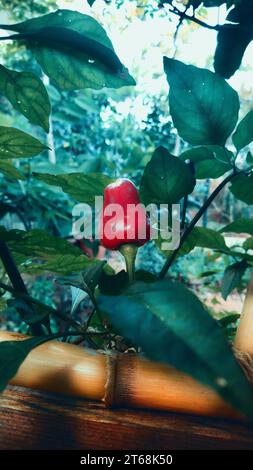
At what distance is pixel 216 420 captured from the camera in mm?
298

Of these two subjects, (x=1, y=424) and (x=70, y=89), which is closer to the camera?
(x=1, y=424)

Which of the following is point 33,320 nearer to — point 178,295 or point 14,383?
point 14,383

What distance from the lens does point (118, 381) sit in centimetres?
31

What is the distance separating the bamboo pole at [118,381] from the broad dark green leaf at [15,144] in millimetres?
236

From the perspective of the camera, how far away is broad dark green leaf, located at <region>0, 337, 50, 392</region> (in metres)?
0.25

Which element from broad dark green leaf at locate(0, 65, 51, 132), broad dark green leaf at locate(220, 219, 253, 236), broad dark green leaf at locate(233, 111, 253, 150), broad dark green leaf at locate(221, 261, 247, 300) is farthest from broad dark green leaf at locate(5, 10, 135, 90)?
broad dark green leaf at locate(221, 261, 247, 300)

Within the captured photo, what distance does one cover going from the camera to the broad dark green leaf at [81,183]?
45 centimetres

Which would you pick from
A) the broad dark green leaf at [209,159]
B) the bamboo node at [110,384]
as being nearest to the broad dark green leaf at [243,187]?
the broad dark green leaf at [209,159]

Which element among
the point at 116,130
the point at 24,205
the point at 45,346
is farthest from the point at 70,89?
the point at 116,130

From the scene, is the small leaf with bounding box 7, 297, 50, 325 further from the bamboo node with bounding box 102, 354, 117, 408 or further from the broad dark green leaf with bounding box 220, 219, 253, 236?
the broad dark green leaf with bounding box 220, 219, 253, 236

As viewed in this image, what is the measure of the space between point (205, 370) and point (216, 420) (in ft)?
0.49
